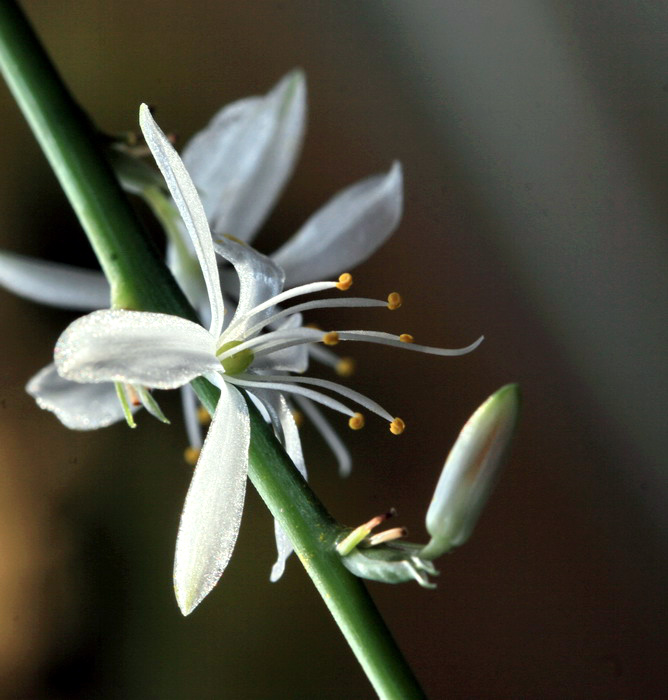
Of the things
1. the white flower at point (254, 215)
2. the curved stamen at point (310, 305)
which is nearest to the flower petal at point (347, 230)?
the white flower at point (254, 215)

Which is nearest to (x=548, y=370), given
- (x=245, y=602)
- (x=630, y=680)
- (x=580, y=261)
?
(x=580, y=261)

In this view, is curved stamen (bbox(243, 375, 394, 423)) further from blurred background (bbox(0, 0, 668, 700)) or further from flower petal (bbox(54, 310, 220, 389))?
blurred background (bbox(0, 0, 668, 700))

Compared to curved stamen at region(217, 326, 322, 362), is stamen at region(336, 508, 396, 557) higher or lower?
lower

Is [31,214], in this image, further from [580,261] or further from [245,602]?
[580,261]

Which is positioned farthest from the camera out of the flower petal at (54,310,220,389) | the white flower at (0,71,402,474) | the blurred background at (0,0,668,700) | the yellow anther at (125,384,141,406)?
the blurred background at (0,0,668,700)

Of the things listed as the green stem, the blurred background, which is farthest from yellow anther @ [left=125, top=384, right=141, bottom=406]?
the blurred background
